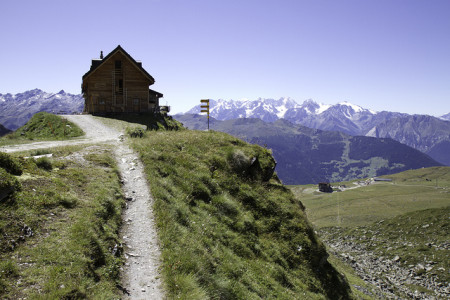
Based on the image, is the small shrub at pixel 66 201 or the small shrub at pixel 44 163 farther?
the small shrub at pixel 44 163

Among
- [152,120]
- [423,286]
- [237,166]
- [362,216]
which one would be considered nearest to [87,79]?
[152,120]

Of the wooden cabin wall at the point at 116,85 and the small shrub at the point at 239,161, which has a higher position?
the wooden cabin wall at the point at 116,85

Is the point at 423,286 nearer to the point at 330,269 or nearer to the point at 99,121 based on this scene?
the point at 330,269

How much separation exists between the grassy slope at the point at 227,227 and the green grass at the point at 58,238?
208 cm

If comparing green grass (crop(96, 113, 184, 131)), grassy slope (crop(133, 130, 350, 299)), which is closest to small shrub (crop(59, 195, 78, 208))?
grassy slope (crop(133, 130, 350, 299))

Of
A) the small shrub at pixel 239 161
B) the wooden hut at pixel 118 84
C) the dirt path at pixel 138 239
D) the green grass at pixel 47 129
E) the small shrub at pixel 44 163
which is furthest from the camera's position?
the wooden hut at pixel 118 84

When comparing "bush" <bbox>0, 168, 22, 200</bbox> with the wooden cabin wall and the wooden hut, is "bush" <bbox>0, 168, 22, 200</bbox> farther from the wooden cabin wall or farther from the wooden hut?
the wooden cabin wall

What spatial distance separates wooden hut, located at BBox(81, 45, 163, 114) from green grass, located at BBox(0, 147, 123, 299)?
129 ft

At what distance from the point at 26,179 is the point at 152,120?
34361mm

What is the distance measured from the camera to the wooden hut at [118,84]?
48.9 m

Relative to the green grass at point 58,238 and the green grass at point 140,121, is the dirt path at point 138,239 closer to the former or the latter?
the green grass at point 58,238

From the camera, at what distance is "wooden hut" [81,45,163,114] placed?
160 feet

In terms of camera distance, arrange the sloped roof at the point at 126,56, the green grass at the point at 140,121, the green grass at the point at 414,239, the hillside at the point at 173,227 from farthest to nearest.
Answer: the green grass at the point at 414,239
the sloped roof at the point at 126,56
the green grass at the point at 140,121
the hillside at the point at 173,227

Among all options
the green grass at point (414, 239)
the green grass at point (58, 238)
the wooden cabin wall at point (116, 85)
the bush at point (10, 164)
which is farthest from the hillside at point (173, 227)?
the green grass at point (414, 239)
